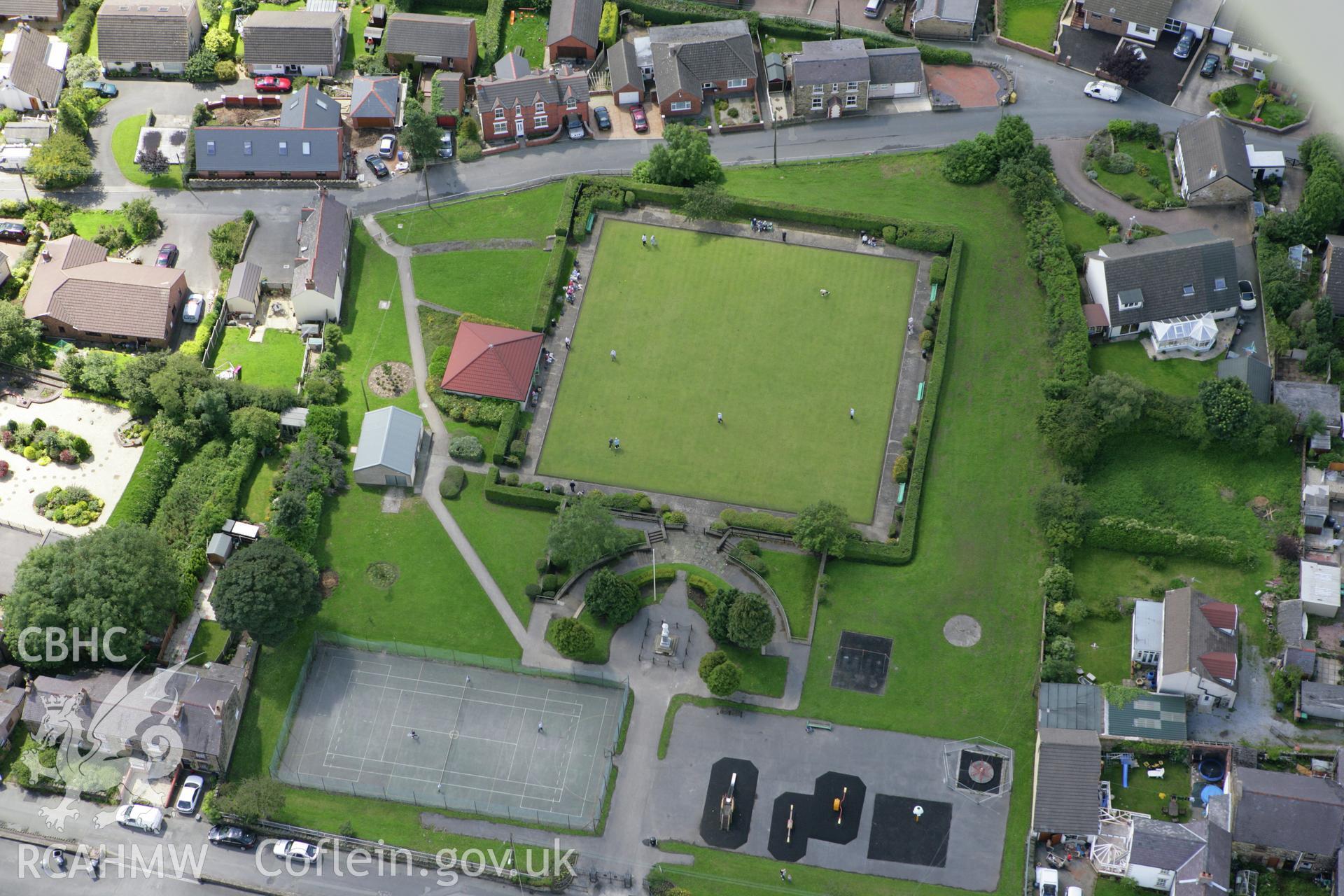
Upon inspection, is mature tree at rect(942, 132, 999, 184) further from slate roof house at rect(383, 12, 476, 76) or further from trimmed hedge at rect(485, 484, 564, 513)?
trimmed hedge at rect(485, 484, 564, 513)

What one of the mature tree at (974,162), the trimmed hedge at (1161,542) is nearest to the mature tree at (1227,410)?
the trimmed hedge at (1161,542)

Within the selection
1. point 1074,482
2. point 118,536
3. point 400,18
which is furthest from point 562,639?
point 400,18

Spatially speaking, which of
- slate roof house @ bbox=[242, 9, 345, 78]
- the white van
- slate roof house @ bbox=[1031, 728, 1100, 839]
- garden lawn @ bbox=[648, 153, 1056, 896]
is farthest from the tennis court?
the white van

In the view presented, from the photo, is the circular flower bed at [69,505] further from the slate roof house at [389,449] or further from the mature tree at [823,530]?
the mature tree at [823,530]

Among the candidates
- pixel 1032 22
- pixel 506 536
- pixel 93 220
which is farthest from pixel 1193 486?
pixel 93 220

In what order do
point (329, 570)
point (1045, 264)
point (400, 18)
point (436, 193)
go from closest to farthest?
1. point (329, 570)
2. point (1045, 264)
3. point (436, 193)
4. point (400, 18)

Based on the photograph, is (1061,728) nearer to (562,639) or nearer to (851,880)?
(851,880)
